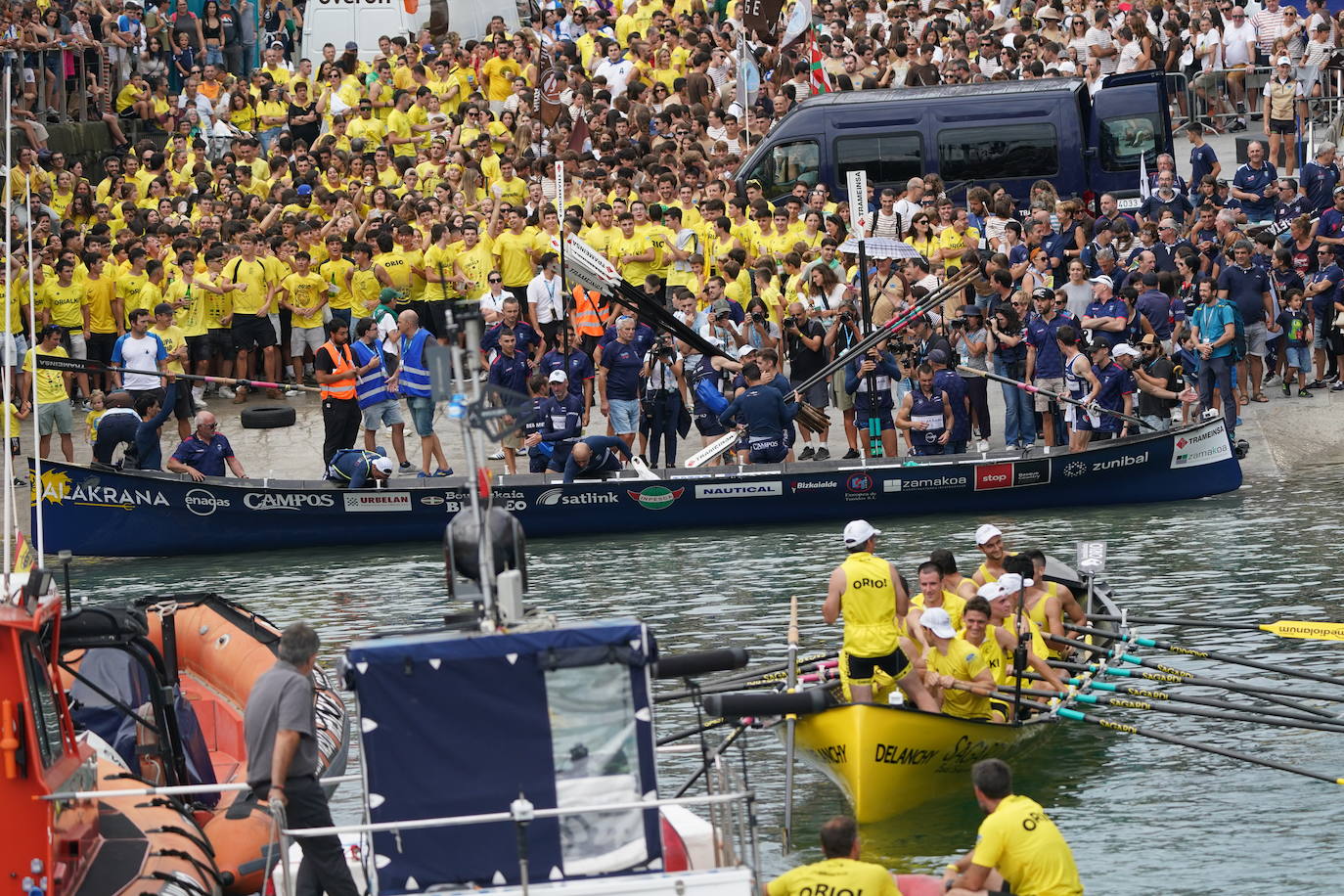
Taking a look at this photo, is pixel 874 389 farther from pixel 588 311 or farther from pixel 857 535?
pixel 857 535

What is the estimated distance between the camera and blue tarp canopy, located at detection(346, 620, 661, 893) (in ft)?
32.2

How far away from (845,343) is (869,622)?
11344mm

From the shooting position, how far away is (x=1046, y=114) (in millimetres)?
29781

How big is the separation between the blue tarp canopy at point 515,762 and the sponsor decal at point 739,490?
558 inches

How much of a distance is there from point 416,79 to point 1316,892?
24.1 meters

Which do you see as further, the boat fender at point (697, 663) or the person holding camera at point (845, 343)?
the person holding camera at point (845, 343)

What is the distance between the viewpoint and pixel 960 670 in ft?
48.3

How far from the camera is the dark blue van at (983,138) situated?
98.1 ft

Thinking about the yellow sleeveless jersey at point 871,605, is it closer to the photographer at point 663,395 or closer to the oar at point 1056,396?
the oar at point 1056,396

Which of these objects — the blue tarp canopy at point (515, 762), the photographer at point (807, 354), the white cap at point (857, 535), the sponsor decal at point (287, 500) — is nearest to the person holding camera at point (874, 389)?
the photographer at point (807, 354)

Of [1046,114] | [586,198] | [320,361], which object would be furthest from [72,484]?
[1046,114]

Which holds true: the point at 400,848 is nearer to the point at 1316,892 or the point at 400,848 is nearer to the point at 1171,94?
the point at 1316,892

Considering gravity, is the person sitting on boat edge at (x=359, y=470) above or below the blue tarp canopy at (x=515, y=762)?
above

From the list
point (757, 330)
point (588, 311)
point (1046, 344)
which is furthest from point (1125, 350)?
point (588, 311)
